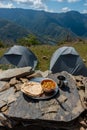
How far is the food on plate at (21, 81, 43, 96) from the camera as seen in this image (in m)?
11.9

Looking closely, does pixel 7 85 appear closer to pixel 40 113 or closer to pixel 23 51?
pixel 40 113

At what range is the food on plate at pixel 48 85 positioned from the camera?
1199cm

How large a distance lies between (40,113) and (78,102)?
183 centimetres

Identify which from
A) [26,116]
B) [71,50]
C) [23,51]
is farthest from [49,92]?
[23,51]

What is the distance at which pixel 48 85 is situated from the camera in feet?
40.6

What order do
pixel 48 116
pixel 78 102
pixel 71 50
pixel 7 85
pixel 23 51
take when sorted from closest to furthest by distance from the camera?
pixel 48 116 → pixel 78 102 → pixel 7 85 → pixel 71 50 → pixel 23 51

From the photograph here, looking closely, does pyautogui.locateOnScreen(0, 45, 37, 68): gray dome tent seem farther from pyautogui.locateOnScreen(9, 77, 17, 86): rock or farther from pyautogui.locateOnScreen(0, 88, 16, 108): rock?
pyautogui.locateOnScreen(0, 88, 16, 108): rock

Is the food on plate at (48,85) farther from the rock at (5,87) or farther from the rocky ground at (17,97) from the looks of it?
Answer: the rock at (5,87)

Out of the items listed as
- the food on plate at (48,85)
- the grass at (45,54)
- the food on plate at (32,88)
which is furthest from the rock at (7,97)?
the grass at (45,54)

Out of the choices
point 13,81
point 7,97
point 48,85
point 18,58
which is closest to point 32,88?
→ point 48,85

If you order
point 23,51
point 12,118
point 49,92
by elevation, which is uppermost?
point 49,92

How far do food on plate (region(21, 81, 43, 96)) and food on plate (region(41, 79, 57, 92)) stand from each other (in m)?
0.20

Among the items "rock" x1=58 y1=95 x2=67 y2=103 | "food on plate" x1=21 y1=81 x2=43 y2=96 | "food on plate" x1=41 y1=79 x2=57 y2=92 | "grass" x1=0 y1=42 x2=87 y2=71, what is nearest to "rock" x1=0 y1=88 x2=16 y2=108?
"food on plate" x1=21 y1=81 x2=43 y2=96

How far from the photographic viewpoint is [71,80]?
1352 cm
